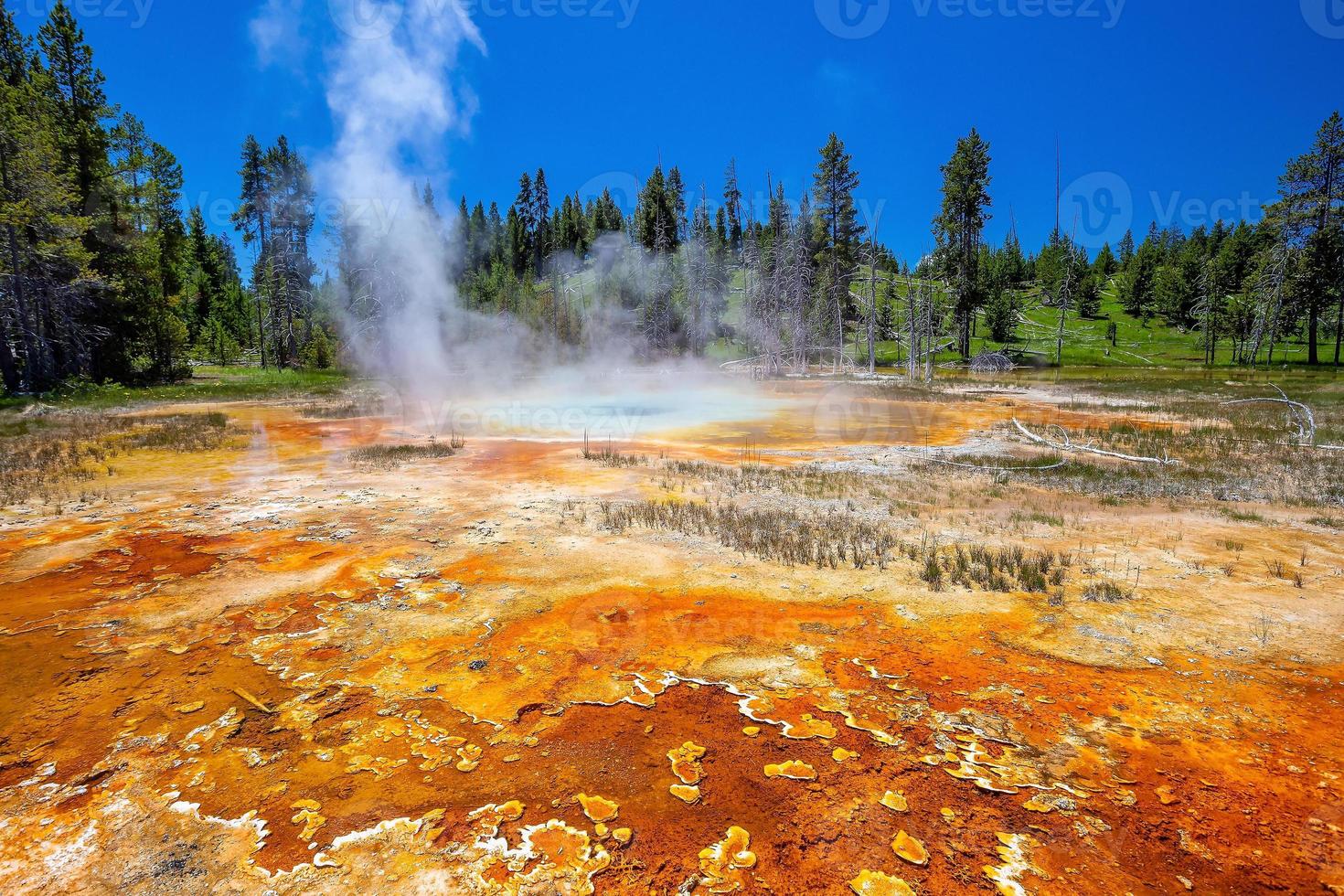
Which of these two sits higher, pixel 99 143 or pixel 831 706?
pixel 99 143

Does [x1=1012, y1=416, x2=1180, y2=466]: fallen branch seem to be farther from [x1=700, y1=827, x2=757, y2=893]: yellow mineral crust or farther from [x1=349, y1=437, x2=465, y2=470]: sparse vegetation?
[x1=349, y1=437, x2=465, y2=470]: sparse vegetation

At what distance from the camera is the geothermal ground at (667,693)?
290 cm

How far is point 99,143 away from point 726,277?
52.1 meters

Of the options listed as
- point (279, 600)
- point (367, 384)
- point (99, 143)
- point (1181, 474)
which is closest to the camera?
point (279, 600)

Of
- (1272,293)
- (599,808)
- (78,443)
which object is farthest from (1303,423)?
(78,443)

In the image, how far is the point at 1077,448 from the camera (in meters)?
15.3

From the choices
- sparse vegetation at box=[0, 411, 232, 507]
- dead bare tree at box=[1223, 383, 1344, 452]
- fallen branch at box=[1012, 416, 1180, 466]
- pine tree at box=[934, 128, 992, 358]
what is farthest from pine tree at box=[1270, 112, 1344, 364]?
sparse vegetation at box=[0, 411, 232, 507]

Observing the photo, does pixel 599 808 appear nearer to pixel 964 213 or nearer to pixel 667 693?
pixel 667 693

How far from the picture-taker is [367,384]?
114 feet

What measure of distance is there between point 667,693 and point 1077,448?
15.4 metres

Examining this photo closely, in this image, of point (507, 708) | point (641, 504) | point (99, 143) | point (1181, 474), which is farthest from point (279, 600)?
point (99, 143)

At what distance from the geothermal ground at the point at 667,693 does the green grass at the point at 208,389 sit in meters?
19.9

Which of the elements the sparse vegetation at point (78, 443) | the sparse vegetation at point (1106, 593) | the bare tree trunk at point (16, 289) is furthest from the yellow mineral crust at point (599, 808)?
the bare tree trunk at point (16, 289)

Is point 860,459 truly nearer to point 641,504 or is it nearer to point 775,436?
point 775,436
